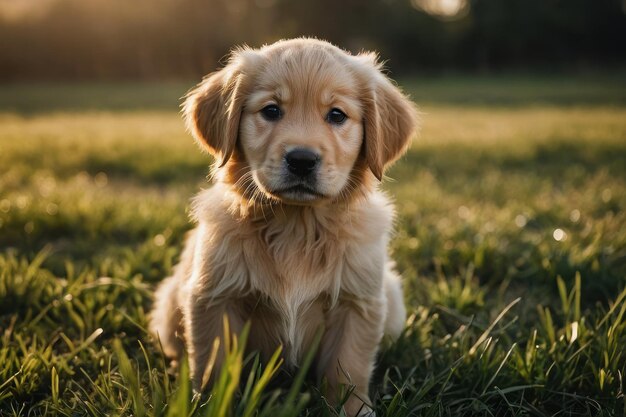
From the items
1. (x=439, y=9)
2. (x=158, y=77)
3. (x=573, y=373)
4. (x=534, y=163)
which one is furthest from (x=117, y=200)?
(x=439, y=9)

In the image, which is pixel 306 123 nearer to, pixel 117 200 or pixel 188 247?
pixel 188 247

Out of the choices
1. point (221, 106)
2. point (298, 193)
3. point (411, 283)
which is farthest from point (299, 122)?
point (411, 283)

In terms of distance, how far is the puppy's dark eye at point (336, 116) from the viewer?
228cm

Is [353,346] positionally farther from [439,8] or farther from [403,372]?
[439,8]

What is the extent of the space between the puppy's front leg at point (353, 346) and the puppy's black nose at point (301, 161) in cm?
57

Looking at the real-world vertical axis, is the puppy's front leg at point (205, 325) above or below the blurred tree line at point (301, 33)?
above

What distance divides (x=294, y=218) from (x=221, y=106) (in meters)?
0.62

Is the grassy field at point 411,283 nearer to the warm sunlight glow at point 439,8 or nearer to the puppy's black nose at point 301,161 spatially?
the puppy's black nose at point 301,161

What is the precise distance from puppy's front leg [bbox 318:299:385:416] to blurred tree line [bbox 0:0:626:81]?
93.5 ft

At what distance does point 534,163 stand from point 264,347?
238 inches

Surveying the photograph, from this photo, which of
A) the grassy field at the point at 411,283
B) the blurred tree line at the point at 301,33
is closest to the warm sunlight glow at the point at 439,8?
the blurred tree line at the point at 301,33

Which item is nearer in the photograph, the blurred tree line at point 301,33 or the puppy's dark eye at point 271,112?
the puppy's dark eye at point 271,112

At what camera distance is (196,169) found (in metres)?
6.62

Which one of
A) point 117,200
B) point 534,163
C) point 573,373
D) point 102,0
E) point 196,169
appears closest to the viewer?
point 573,373
